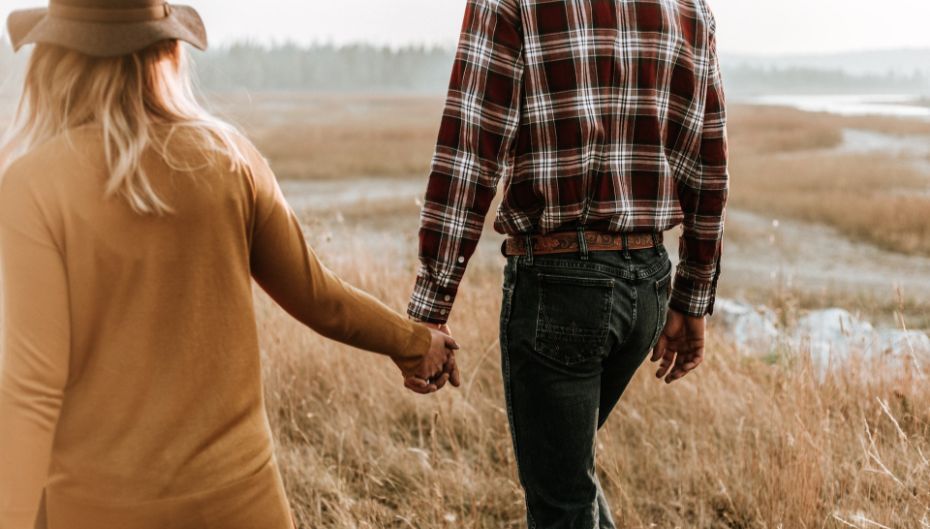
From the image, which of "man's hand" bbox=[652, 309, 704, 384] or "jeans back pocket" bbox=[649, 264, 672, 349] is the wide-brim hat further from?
"man's hand" bbox=[652, 309, 704, 384]

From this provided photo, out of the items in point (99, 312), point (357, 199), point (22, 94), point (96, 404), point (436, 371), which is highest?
point (22, 94)

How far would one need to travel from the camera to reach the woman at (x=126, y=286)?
4.71 feet

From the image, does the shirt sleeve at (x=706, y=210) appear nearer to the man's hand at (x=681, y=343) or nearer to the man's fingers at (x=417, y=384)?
the man's hand at (x=681, y=343)

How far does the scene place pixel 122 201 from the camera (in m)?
1.46

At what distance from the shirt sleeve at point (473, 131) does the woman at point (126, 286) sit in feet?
1.71

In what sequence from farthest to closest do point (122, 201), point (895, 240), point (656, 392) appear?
point (895, 240) < point (656, 392) < point (122, 201)

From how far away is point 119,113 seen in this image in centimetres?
150

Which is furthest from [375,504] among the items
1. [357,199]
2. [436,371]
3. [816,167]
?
[816,167]

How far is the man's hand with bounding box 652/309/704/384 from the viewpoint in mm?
2465

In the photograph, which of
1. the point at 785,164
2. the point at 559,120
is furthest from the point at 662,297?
the point at 785,164

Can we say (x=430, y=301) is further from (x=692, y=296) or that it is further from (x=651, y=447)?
(x=651, y=447)

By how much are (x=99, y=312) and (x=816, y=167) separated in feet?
109

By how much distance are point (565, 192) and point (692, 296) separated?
2.05 ft

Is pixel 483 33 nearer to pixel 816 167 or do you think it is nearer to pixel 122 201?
pixel 122 201
